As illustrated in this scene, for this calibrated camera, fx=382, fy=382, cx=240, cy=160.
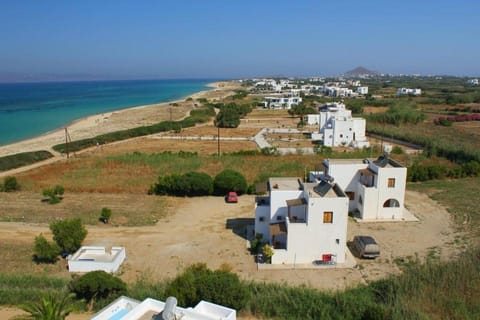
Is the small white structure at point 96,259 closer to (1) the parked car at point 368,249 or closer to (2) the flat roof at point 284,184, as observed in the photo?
(2) the flat roof at point 284,184

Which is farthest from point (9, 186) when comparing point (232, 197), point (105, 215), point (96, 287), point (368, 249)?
point (368, 249)

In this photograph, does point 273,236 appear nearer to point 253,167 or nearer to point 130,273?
point 130,273

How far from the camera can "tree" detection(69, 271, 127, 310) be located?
13109 mm

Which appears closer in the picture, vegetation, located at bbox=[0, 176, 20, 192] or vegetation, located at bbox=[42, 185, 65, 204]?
vegetation, located at bbox=[42, 185, 65, 204]

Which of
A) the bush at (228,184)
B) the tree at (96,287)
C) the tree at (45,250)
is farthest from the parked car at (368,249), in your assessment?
the tree at (45,250)

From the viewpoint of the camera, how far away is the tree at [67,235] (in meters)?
18.6

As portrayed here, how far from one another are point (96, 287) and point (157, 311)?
537 centimetres

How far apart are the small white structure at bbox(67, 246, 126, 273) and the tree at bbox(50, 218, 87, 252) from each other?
57cm

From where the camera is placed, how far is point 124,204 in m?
27.0

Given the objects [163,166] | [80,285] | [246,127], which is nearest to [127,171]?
[163,166]

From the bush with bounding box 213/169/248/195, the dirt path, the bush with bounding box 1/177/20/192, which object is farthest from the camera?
the bush with bounding box 1/177/20/192

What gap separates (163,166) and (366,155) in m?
21.5

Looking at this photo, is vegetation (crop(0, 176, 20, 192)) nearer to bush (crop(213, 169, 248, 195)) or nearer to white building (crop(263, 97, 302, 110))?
bush (crop(213, 169, 248, 195))

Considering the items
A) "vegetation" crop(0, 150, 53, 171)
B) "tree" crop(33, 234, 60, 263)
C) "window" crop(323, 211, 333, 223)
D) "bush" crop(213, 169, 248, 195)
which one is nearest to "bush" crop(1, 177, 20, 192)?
"vegetation" crop(0, 150, 53, 171)
